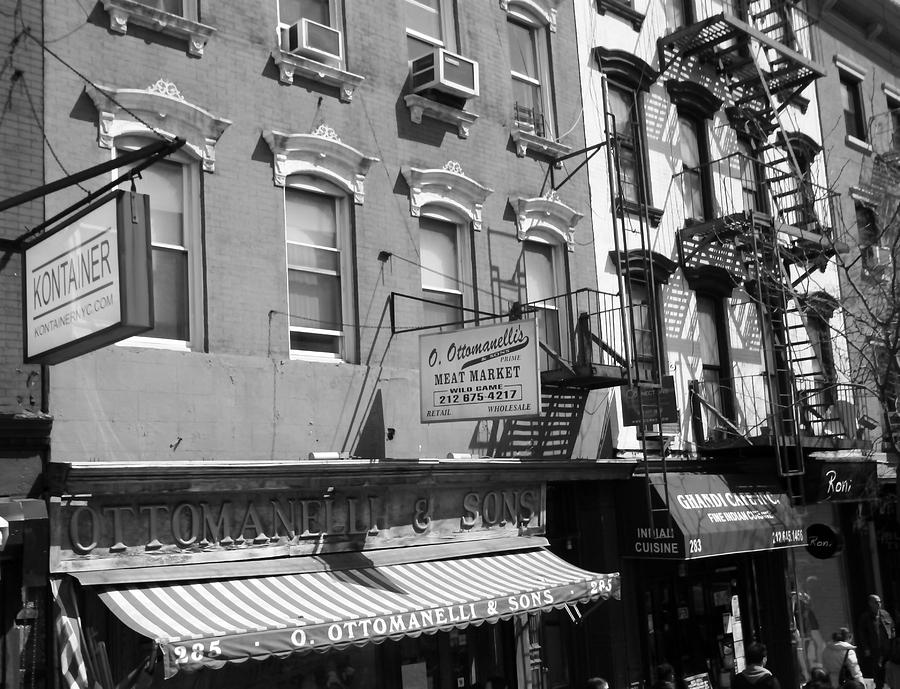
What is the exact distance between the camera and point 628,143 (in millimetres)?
16562

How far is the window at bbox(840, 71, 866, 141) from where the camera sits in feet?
75.8

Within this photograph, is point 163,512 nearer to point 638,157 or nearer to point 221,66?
point 221,66

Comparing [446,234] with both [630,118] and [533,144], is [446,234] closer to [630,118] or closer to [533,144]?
[533,144]

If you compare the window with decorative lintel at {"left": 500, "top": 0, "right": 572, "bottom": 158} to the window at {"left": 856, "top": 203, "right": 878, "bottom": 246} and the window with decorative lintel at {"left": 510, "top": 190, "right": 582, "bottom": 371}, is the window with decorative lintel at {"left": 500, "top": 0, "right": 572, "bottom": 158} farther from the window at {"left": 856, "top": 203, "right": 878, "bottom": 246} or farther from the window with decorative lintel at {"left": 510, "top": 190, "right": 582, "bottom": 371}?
the window at {"left": 856, "top": 203, "right": 878, "bottom": 246}

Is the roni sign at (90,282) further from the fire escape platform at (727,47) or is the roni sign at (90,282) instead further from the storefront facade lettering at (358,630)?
the fire escape platform at (727,47)

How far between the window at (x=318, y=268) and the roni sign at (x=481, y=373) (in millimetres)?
1032

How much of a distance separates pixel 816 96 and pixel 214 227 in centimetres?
1555

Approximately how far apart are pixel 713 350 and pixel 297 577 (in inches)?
395

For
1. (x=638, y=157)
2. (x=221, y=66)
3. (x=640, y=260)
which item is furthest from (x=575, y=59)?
(x=221, y=66)

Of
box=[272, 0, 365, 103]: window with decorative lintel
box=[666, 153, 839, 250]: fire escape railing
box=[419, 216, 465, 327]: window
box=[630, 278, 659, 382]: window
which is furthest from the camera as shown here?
box=[666, 153, 839, 250]: fire escape railing

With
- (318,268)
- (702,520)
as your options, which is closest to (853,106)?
(702,520)

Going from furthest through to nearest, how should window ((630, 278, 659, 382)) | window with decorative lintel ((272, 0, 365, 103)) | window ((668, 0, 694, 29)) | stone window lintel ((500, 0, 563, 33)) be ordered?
1. window ((668, 0, 694, 29))
2. window ((630, 278, 659, 382))
3. stone window lintel ((500, 0, 563, 33))
4. window with decorative lintel ((272, 0, 365, 103))

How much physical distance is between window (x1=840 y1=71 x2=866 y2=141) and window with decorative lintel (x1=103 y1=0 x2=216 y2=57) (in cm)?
1671

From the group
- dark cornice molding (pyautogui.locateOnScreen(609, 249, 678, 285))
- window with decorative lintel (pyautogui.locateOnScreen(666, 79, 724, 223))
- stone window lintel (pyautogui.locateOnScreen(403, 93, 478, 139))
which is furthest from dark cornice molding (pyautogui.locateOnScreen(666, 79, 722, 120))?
stone window lintel (pyautogui.locateOnScreen(403, 93, 478, 139))
